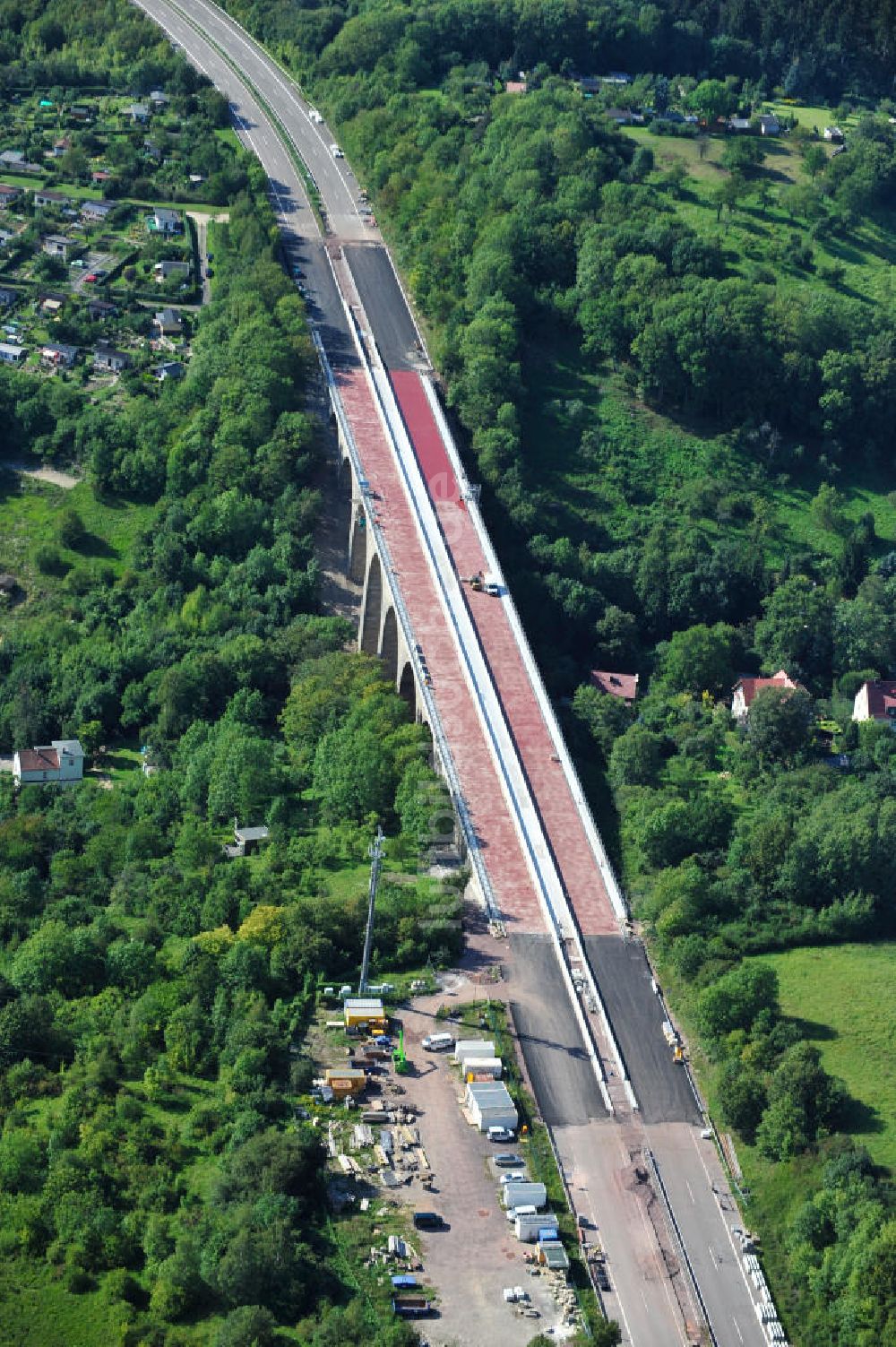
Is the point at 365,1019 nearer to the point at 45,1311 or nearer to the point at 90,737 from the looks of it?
the point at 45,1311

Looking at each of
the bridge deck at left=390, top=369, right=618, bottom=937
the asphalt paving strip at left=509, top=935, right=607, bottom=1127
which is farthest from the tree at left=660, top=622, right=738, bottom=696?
the asphalt paving strip at left=509, top=935, right=607, bottom=1127

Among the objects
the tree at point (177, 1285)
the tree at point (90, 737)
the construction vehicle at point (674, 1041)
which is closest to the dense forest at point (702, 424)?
the construction vehicle at point (674, 1041)

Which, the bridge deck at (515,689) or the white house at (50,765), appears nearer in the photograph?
the bridge deck at (515,689)

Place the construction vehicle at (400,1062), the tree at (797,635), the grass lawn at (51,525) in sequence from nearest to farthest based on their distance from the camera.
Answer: the construction vehicle at (400,1062) → the tree at (797,635) → the grass lawn at (51,525)

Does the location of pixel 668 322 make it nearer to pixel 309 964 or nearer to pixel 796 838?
pixel 796 838

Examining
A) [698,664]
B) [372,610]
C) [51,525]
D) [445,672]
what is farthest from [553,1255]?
[51,525]

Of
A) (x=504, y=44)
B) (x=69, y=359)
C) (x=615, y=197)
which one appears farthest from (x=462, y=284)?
(x=504, y=44)

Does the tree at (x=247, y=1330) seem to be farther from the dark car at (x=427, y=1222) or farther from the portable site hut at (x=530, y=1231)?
the portable site hut at (x=530, y=1231)
